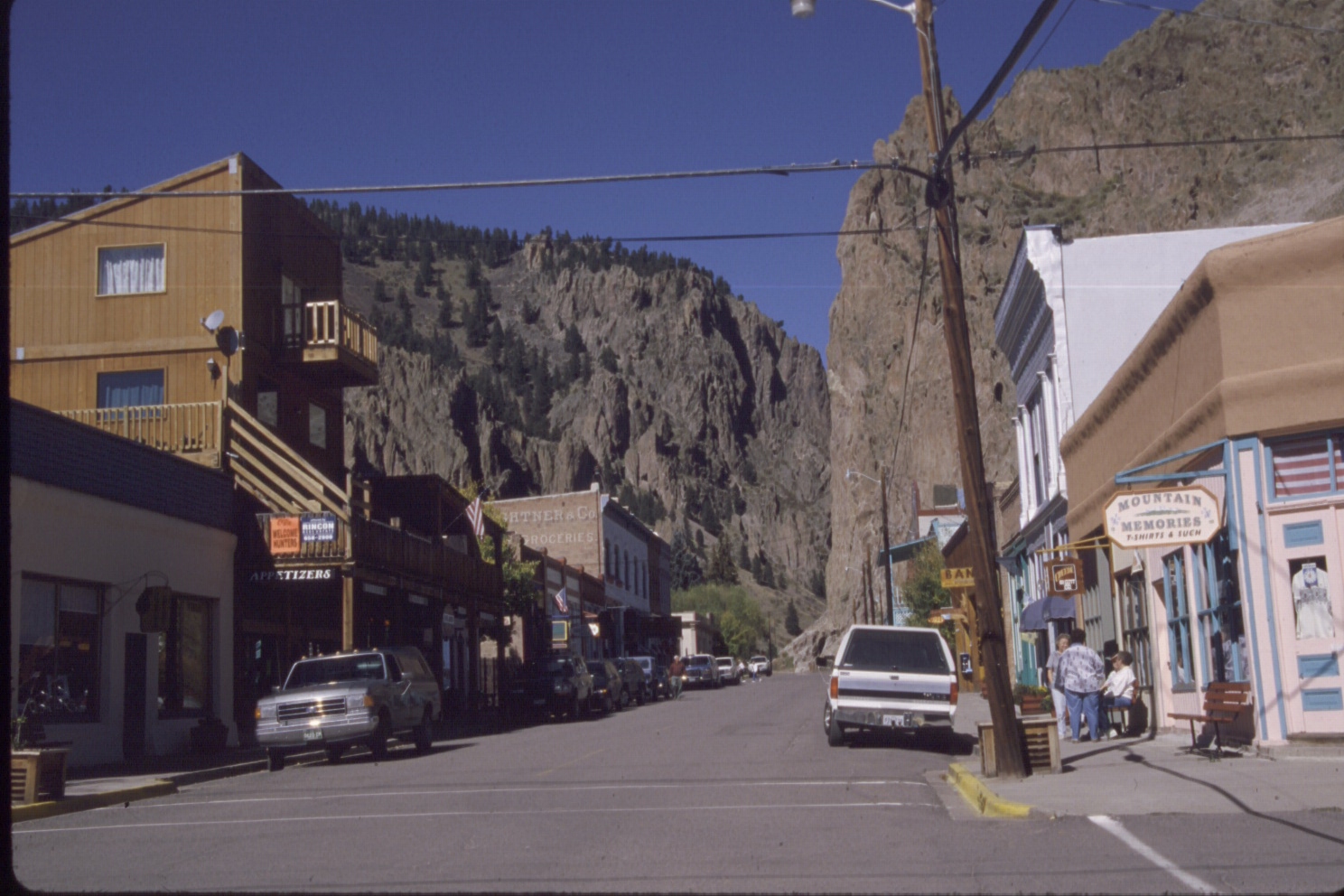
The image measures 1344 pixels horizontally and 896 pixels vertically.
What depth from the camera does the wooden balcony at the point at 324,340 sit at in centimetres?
3058

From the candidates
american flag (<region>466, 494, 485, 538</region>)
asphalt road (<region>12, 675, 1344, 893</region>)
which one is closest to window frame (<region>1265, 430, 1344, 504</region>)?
asphalt road (<region>12, 675, 1344, 893</region>)

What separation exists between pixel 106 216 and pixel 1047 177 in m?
70.5

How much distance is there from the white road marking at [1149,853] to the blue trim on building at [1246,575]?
Result: 14.8 feet

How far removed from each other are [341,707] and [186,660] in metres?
5.73

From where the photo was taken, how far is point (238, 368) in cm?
2819

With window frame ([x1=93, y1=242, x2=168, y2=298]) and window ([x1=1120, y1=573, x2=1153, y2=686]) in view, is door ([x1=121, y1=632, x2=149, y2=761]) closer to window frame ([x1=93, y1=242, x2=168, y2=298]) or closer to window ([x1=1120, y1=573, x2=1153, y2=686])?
window frame ([x1=93, y1=242, x2=168, y2=298])

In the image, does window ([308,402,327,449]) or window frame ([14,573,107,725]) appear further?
window ([308,402,327,449])

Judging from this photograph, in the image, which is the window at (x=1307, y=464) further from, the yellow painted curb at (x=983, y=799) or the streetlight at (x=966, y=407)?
the yellow painted curb at (x=983, y=799)

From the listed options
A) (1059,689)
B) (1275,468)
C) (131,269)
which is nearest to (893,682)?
(1059,689)

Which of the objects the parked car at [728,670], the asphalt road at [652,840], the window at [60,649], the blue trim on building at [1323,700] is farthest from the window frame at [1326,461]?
the parked car at [728,670]

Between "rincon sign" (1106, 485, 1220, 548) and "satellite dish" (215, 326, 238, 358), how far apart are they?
19.1m

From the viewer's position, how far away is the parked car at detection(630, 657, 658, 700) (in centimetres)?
4538

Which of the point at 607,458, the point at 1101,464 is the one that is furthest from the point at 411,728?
the point at 607,458

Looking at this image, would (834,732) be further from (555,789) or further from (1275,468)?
(1275,468)
